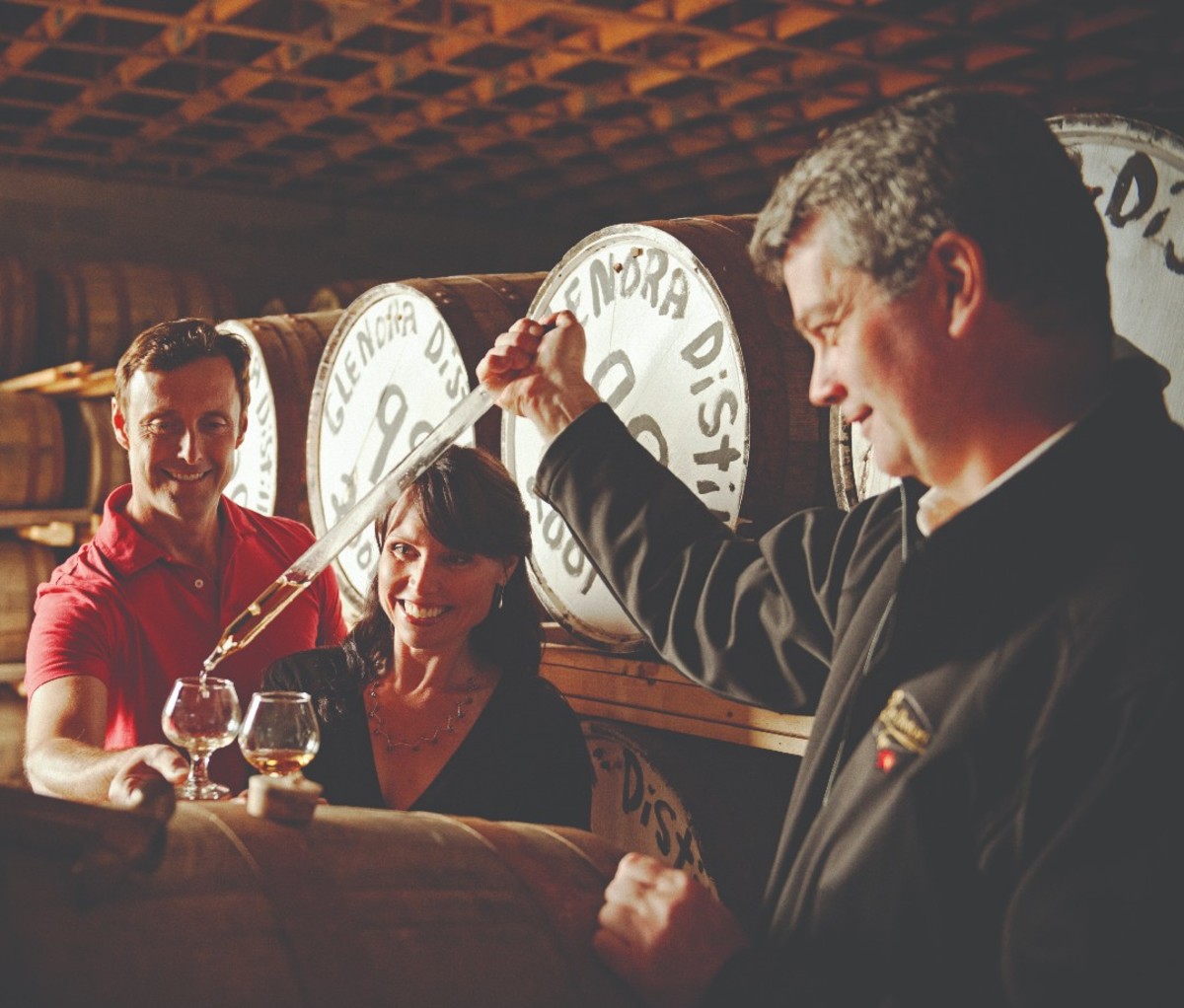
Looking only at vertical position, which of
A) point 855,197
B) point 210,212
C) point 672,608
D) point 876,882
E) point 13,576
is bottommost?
point 13,576

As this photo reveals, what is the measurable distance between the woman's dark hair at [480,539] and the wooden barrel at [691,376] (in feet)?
0.33

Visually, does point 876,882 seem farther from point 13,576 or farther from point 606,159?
point 606,159

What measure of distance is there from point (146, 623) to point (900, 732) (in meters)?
2.06

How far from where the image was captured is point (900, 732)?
1.25 meters

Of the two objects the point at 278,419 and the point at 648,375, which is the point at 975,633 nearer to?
the point at 648,375

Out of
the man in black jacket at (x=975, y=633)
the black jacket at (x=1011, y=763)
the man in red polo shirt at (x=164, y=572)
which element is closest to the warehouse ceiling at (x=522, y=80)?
the man in red polo shirt at (x=164, y=572)

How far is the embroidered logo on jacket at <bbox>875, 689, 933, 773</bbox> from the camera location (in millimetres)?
1233

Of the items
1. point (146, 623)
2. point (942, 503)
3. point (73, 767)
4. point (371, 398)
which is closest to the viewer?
point (942, 503)

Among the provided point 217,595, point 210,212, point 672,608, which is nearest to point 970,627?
point 672,608

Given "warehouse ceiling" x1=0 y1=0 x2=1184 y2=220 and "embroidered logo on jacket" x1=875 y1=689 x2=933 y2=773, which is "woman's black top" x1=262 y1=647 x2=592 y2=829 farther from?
"warehouse ceiling" x1=0 y1=0 x2=1184 y2=220

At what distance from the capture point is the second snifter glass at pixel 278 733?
6.52ft

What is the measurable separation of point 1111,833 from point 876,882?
220 millimetres

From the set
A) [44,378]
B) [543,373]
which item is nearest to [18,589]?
[44,378]

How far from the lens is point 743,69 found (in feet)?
19.8
